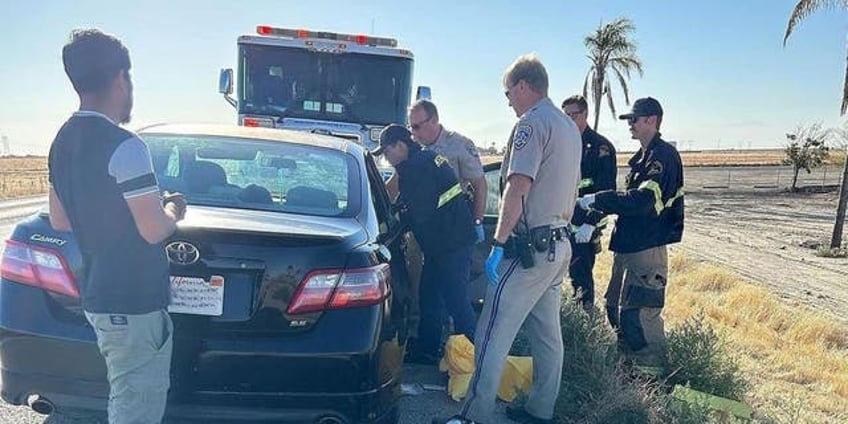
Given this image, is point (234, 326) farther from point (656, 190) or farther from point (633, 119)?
point (633, 119)

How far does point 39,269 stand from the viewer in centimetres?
283

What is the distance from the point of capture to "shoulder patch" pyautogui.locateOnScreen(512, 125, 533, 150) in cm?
336

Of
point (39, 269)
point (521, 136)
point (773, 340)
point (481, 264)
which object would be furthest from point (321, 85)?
point (39, 269)

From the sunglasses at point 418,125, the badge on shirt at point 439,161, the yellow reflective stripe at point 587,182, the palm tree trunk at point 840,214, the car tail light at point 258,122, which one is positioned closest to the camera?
the badge on shirt at point 439,161

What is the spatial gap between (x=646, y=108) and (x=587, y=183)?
91 centimetres

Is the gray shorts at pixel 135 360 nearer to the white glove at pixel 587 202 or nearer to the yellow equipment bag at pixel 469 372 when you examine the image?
the yellow equipment bag at pixel 469 372

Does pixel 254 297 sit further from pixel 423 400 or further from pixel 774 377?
pixel 774 377

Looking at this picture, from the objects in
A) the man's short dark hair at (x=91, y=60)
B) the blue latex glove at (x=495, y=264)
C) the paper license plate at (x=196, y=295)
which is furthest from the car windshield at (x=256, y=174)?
the man's short dark hair at (x=91, y=60)

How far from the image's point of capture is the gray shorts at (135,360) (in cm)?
237

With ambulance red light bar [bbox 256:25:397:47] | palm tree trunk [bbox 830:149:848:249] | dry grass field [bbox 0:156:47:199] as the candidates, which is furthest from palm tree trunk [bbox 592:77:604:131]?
dry grass field [bbox 0:156:47:199]

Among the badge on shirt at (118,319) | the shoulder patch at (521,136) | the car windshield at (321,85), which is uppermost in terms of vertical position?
the car windshield at (321,85)

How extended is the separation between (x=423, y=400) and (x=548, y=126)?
186 centimetres

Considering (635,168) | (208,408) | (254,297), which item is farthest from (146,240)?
(635,168)

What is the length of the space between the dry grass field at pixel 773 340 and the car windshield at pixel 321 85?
3682mm
